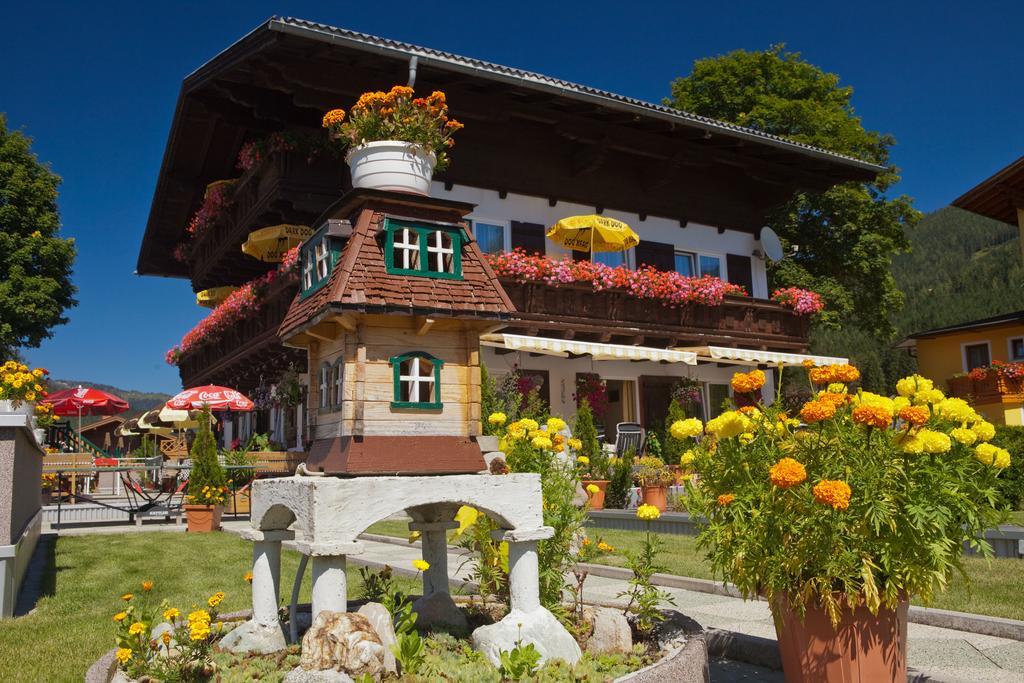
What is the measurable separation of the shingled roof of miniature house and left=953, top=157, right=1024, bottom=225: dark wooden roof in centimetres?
1539

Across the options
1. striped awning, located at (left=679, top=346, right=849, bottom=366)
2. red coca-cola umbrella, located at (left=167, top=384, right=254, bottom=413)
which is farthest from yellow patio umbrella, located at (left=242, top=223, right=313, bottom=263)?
striped awning, located at (left=679, top=346, right=849, bottom=366)

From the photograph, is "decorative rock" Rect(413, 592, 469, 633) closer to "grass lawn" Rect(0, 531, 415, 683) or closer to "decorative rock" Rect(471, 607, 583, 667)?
"decorative rock" Rect(471, 607, 583, 667)

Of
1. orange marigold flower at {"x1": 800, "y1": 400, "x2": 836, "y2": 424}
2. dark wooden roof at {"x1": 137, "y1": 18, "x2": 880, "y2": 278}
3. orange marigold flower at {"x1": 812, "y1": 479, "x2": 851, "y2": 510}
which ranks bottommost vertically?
orange marigold flower at {"x1": 812, "y1": 479, "x2": 851, "y2": 510}

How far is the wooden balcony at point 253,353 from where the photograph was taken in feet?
50.5

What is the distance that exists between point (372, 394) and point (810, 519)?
2262mm

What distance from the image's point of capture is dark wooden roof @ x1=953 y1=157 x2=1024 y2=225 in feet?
54.0

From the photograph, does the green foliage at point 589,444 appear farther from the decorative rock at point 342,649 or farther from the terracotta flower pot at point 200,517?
the decorative rock at point 342,649

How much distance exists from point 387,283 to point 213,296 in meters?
19.4

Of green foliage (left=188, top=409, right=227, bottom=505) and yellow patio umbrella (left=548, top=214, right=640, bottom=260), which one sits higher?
yellow patio umbrella (left=548, top=214, right=640, bottom=260)

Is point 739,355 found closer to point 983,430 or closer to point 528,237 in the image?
point 528,237

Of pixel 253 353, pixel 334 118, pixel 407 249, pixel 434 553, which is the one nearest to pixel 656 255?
pixel 253 353

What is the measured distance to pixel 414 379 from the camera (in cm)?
453

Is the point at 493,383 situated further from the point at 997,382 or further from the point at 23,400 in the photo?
the point at 997,382

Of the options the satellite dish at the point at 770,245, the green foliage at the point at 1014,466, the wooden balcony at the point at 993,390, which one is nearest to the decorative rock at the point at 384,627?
the green foliage at the point at 1014,466
